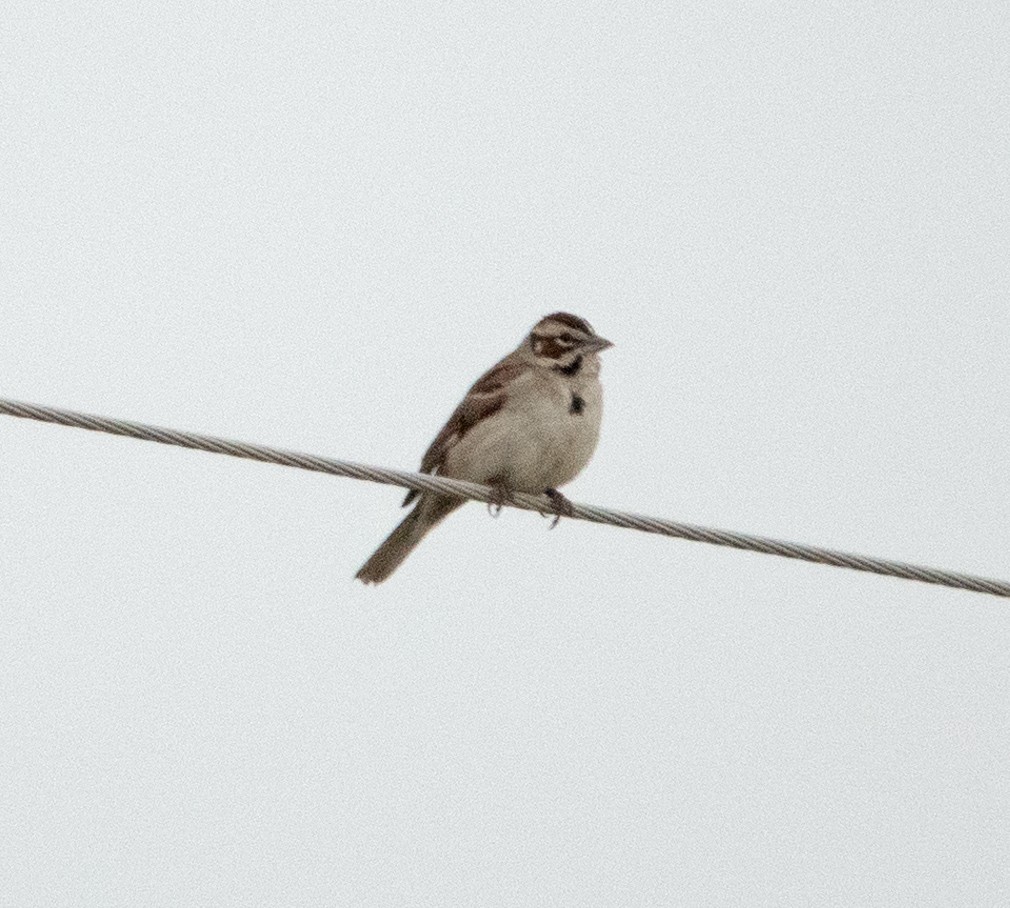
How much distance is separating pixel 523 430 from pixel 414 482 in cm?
221

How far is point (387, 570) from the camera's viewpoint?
9406 mm

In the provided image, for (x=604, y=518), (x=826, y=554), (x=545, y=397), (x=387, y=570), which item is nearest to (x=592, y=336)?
(x=545, y=397)

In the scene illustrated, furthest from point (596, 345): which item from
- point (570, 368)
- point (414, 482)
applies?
point (414, 482)

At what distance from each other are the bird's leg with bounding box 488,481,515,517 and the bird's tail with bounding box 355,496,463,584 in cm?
47

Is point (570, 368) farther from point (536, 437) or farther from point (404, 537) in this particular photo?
point (404, 537)

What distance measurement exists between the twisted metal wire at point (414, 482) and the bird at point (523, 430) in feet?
6.37

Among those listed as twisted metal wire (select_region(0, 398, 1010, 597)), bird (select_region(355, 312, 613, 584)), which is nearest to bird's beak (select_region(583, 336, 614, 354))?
bird (select_region(355, 312, 613, 584))

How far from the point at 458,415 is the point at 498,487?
2.13ft

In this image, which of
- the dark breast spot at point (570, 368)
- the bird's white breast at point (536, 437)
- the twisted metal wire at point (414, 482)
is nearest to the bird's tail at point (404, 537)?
the bird's white breast at point (536, 437)

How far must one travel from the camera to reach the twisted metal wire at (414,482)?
6.07 m

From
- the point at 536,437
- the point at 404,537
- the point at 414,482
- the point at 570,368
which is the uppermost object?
the point at 570,368

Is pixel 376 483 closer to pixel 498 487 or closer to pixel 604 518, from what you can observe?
pixel 604 518

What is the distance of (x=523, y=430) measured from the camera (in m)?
8.91

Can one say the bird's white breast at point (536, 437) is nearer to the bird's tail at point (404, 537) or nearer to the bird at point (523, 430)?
the bird at point (523, 430)
